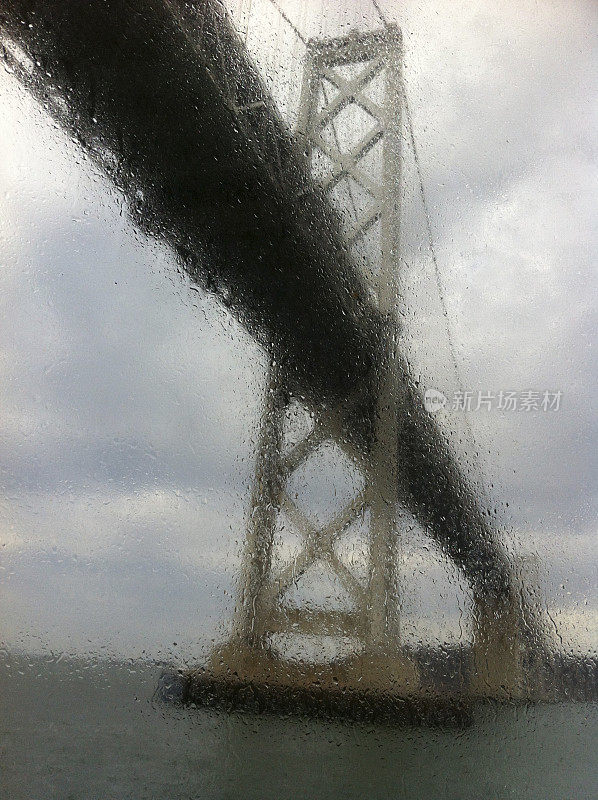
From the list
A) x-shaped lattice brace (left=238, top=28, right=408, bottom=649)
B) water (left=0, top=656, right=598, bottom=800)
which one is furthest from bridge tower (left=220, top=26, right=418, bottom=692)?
water (left=0, top=656, right=598, bottom=800)

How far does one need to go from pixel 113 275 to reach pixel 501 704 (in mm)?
1417

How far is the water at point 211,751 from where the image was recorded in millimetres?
1282

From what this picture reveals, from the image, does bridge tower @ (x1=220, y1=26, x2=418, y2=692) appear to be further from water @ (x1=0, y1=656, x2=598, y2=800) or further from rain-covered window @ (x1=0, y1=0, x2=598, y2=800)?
water @ (x1=0, y1=656, x2=598, y2=800)

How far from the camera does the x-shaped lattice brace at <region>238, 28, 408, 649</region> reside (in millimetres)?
1457

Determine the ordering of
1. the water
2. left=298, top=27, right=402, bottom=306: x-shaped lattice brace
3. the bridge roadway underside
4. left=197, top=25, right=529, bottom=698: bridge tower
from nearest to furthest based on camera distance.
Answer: the water < left=197, top=25, right=529, bottom=698: bridge tower < the bridge roadway underside < left=298, top=27, right=402, bottom=306: x-shaped lattice brace

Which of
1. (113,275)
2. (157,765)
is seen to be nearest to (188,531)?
(157,765)

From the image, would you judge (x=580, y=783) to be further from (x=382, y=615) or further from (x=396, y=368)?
(x=396, y=368)

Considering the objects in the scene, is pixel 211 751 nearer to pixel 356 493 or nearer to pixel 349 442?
pixel 356 493

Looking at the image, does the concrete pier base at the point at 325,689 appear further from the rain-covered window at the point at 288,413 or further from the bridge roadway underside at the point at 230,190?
the bridge roadway underside at the point at 230,190

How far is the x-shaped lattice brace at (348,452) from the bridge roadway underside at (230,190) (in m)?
0.04

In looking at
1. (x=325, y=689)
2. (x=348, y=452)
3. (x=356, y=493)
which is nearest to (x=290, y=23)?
(x=348, y=452)

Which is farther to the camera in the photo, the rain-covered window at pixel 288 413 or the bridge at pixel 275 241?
the bridge at pixel 275 241

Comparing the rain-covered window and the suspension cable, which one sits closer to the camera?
the rain-covered window

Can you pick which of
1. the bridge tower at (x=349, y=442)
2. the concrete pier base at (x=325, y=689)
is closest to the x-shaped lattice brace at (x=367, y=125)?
the bridge tower at (x=349, y=442)
